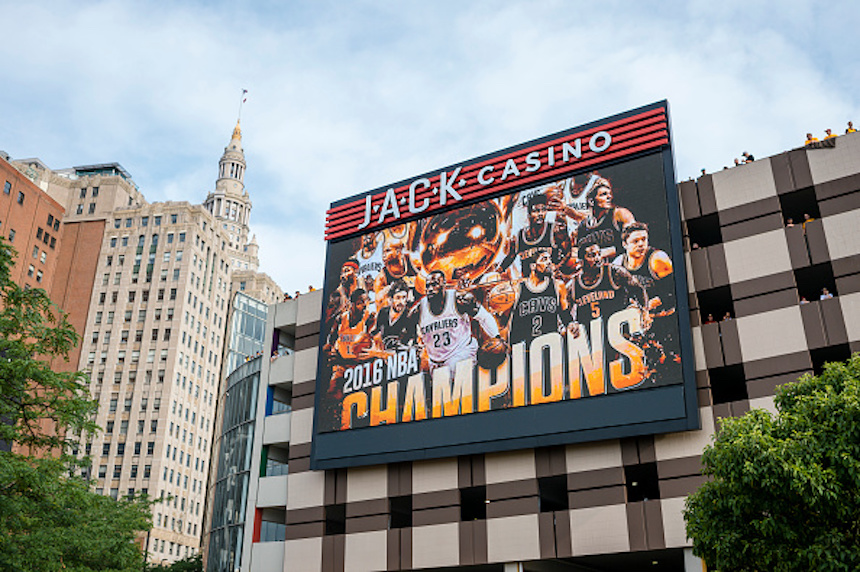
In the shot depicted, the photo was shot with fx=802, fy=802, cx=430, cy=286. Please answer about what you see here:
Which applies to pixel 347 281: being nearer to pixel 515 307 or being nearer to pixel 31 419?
pixel 515 307

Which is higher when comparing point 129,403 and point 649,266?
point 129,403

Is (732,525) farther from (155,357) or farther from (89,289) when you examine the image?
(89,289)

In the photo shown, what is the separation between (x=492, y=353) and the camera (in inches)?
1543

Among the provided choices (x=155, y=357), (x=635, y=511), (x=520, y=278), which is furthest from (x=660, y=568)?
(x=155, y=357)

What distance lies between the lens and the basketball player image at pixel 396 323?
42.6 meters

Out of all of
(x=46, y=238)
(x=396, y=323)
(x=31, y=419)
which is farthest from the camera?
(x=46, y=238)

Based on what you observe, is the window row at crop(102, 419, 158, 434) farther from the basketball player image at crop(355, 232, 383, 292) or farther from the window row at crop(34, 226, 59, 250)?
the basketball player image at crop(355, 232, 383, 292)

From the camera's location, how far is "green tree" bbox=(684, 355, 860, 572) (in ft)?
68.1

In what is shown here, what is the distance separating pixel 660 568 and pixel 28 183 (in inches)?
4144

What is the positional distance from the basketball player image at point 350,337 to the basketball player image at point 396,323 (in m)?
0.72

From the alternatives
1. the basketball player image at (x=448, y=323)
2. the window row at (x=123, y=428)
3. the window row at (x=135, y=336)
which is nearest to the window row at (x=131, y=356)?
the window row at (x=135, y=336)

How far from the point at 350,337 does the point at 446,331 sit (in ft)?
21.2

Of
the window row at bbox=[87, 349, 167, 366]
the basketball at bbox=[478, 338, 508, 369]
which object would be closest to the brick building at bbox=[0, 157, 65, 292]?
the window row at bbox=[87, 349, 167, 366]

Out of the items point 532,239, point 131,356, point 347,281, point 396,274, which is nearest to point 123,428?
point 131,356
